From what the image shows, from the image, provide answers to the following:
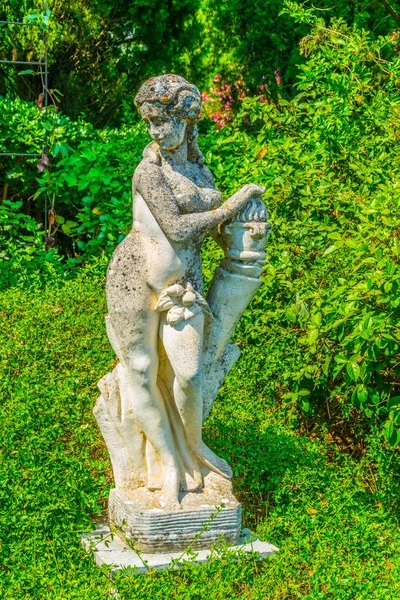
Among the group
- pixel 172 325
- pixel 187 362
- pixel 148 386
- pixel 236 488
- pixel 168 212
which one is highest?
pixel 168 212

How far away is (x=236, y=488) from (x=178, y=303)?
1.15 m

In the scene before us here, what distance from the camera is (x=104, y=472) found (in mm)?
4531

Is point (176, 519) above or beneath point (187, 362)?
beneath

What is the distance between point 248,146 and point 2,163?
287 centimetres

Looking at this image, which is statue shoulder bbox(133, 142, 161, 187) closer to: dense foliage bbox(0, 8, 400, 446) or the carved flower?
the carved flower

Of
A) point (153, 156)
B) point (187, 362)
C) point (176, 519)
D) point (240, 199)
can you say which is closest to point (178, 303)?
point (187, 362)

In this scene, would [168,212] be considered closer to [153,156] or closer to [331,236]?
[153,156]

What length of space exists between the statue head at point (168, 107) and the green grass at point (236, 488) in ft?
4.95

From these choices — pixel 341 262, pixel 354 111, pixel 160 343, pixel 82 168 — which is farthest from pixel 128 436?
pixel 82 168

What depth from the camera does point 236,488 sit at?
445cm

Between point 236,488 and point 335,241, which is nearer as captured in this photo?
point 236,488

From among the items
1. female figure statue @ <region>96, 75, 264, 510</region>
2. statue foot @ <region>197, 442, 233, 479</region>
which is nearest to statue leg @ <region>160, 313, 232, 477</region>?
female figure statue @ <region>96, 75, 264, 510</region>

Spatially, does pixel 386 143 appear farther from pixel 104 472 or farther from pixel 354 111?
pixel 104 472

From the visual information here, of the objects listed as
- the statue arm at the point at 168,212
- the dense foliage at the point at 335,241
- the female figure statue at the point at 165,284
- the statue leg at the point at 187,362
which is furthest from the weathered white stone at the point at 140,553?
the statue arm at the point at 168,212
